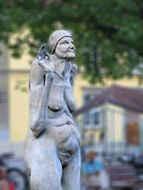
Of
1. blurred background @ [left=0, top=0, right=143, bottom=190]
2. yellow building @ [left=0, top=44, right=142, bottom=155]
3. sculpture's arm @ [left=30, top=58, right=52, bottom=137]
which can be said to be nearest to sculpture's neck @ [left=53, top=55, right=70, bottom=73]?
sculpture's arm @ [left=30, top=58, right=52, bottom=137]

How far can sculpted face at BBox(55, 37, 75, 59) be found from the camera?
8406 mm

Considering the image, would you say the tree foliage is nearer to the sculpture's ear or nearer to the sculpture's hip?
the sculpture's ear

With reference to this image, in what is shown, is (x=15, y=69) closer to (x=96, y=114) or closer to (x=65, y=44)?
(x=96, y=114)

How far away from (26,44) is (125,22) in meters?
3.27

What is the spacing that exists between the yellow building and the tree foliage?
58.7ft

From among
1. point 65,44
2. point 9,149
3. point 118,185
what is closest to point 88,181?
point 118,185

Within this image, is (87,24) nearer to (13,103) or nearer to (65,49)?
(65,49)

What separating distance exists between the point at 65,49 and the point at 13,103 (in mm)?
33444

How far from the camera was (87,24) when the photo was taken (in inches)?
853

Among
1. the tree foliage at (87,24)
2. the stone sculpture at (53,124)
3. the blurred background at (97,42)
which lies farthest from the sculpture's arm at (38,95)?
the tree foliage at (87,24)

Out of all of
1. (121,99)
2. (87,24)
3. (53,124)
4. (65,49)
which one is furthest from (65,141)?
(121,99)

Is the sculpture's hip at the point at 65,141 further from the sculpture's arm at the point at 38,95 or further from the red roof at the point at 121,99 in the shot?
the red roof at the point at 121,99

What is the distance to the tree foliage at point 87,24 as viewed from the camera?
805 inches

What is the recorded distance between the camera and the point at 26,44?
22.8 metres
